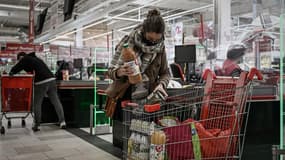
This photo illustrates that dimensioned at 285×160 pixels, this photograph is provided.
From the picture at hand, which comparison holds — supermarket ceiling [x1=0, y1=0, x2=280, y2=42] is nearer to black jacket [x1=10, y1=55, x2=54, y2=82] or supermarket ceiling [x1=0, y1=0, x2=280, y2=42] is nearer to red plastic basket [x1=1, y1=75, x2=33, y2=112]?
black jacket [x1=10, y1=55, x2=54, y2=82]

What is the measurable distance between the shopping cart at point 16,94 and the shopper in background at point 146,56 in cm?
395

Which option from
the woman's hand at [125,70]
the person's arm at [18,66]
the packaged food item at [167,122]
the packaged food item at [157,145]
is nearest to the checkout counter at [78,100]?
the person's arm at [18,66]

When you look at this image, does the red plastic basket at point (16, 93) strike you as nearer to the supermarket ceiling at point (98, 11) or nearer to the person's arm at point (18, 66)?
the person's arm at point (18, 66)

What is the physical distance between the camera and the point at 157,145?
1.88m

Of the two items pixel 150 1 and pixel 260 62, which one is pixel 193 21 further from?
pixel 260 62

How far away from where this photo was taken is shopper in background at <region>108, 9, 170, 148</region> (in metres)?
2.15

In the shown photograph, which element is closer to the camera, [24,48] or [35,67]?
[35,67]

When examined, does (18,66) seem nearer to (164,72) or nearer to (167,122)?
(164,72)

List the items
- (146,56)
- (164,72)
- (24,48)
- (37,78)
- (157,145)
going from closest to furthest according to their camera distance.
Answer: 1. (157,145)
2. (146,56)
3. (164,72)
4. (37,78)
5. (24,48)

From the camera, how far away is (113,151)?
4.29 m

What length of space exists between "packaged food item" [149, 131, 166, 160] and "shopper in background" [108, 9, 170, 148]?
0.38m

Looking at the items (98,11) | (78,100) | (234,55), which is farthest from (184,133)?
(98,11)

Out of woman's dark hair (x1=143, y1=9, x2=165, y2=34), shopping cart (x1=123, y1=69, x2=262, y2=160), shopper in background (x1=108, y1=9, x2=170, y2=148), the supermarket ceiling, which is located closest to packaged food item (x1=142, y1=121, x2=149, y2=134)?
shopping cart (x1=123, y1=69, x2=262, y2=160)

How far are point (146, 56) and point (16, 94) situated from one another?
443 centimetres
